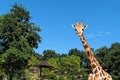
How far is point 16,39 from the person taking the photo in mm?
46344

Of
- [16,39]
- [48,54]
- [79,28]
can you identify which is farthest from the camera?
[48,54]

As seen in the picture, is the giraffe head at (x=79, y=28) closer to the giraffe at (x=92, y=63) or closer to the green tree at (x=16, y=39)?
the giraffe at (x=92, y=63)

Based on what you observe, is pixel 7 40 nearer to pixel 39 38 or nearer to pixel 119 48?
pixel 39 38

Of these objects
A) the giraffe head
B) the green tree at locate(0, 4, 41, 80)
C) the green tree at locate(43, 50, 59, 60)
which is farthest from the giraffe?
the green tree at locate(43, 50, 59, 60)

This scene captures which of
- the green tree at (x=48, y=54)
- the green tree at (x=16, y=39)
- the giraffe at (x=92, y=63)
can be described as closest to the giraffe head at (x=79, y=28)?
the giraffe at (x=92, y=63)

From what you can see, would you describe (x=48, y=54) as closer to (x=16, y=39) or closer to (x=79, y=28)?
(x=16, y=39)

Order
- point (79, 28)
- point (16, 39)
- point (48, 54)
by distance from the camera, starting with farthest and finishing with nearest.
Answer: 1. point (48, 54)
2. point (16, 39)
3. point (79, 28)

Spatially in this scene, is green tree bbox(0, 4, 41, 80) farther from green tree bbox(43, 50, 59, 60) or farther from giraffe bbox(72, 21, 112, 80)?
green tree bbox(43, 50, 59, 60)

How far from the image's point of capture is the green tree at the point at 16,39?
45031 millimetres

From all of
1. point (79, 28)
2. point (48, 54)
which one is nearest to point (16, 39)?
point (79, 28)

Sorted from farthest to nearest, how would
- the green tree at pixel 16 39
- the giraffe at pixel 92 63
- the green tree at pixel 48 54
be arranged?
the green tree at pixel 48 54 < the green tree at pixel 16 39 < the giraffe at pixel 92 63

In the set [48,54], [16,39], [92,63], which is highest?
[48,54]

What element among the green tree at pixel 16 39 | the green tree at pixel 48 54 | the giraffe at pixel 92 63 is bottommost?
the giraffe at pixel 92 63

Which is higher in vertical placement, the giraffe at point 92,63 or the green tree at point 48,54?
the green tree at point 48,54
